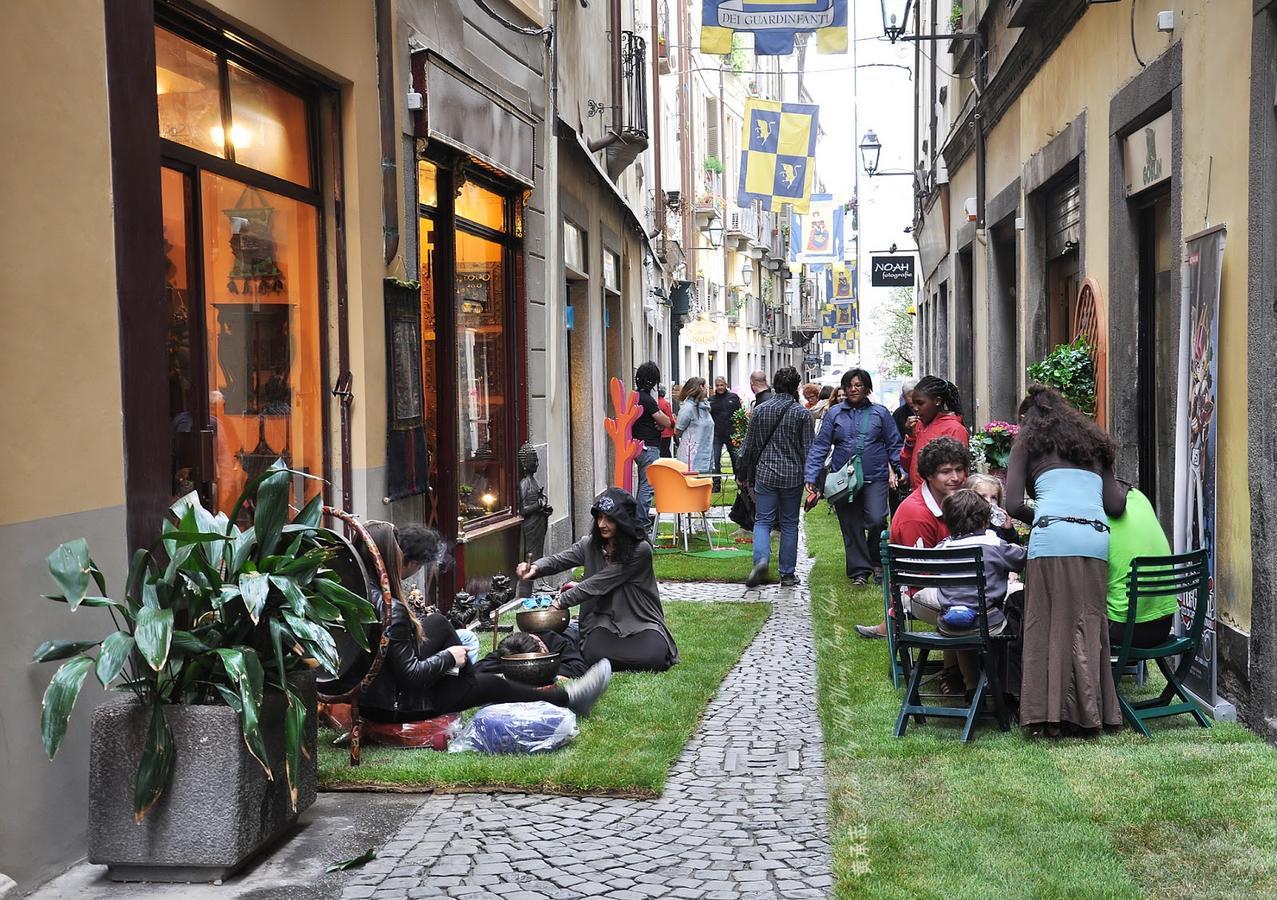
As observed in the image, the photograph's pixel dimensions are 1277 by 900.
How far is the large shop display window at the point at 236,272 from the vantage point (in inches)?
240

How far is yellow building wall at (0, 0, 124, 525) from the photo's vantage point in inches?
173

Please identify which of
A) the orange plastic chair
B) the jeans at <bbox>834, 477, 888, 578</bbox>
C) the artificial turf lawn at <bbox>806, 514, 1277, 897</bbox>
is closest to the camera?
the artificial turf lawn at <bbox>806, 514, 1277, 897</bbox>

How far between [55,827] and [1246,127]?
5.91m

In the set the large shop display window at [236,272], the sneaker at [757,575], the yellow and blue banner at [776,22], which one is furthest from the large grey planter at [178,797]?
the yellow and blue banner at [776,22]

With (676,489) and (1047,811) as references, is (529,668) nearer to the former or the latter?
(1047,811)

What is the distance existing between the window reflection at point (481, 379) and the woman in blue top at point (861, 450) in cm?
266

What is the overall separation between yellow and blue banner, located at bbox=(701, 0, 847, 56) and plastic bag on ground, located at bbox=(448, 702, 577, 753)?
10025 millimetres

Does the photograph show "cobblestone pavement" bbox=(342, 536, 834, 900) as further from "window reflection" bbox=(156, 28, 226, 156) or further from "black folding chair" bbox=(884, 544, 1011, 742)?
"window reflection" bbox=(156, 28, 226, 156)

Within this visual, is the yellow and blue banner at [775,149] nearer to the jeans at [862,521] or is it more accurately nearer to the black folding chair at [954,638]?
the jeans at [862,521]

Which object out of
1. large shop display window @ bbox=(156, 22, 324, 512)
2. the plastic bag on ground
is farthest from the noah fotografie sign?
the plastic bag on ground

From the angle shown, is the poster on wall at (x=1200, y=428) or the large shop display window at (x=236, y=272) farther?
the poster on wall at (x=1200, y=428)

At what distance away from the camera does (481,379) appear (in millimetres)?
11039

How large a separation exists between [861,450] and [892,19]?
654 centimetres

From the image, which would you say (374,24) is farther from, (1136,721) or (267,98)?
(1136,721)
